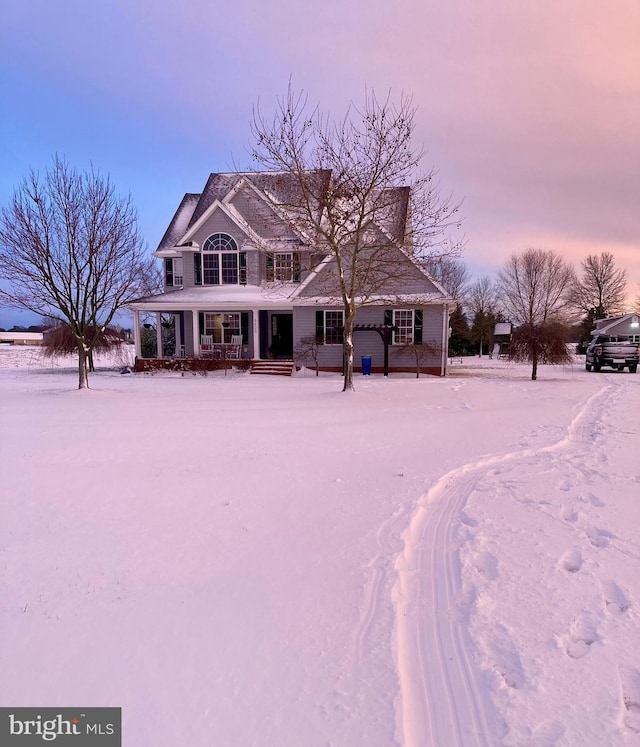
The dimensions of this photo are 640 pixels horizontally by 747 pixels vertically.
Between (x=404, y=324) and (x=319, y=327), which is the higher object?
(x=404, y=324)

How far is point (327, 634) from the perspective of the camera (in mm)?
2623

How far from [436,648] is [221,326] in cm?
2064

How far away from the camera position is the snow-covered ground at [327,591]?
83.1 inches

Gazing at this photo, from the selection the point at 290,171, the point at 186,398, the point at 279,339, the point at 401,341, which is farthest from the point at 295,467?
the point at 279,339

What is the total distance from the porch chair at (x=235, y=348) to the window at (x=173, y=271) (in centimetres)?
433

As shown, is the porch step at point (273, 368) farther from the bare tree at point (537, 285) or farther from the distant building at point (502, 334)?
the distant building at point (502, 334)

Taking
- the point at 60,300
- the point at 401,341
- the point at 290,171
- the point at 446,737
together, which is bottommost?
the point at 446,737

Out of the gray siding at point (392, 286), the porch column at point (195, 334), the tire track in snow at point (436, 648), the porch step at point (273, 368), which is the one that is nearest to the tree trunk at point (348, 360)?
the gray siding at point (392, 286)

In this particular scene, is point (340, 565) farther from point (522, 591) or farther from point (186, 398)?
point (186, 398)

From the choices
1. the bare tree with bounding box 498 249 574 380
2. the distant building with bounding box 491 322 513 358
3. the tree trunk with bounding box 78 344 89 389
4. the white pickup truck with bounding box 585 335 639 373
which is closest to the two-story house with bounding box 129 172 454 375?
the tree trunk with bounding box 78 344 89 389

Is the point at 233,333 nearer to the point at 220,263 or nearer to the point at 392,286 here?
the point at 220,263

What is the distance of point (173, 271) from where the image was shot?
23.0 meters

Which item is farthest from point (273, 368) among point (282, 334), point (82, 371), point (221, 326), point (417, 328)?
point (82, 371)

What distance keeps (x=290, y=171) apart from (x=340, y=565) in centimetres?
1183
